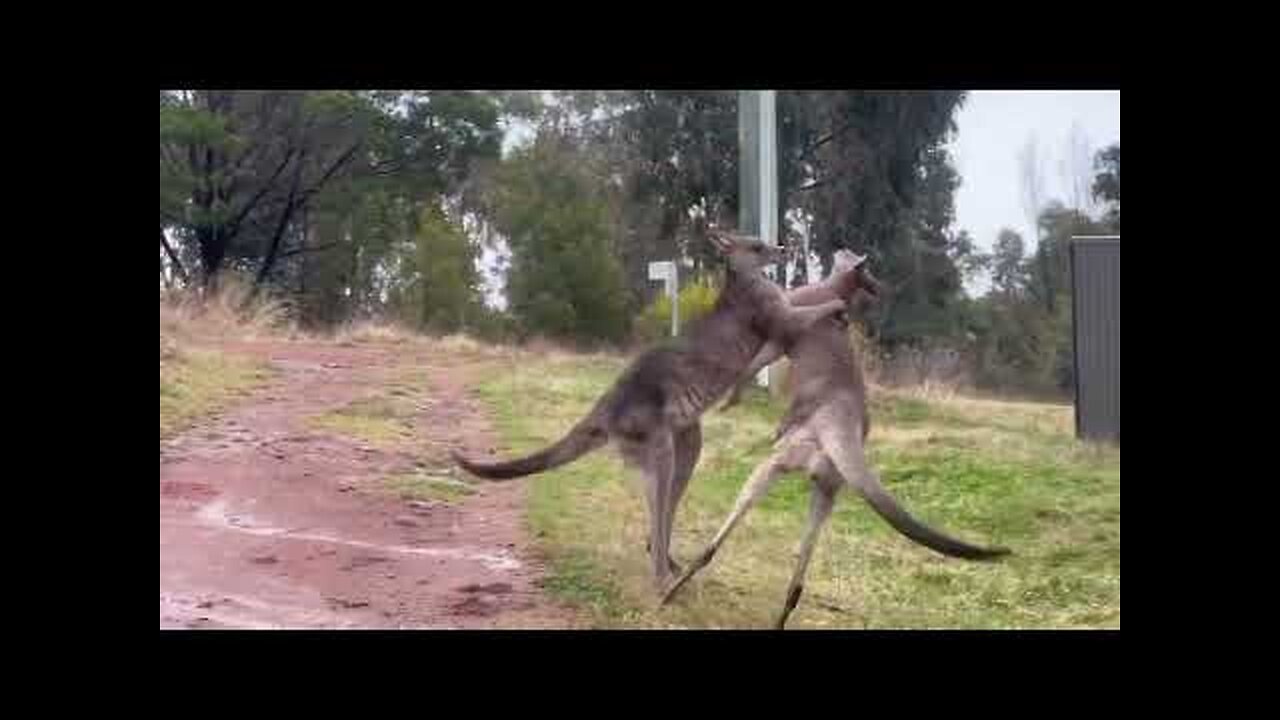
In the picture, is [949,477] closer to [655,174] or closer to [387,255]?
[655,174]

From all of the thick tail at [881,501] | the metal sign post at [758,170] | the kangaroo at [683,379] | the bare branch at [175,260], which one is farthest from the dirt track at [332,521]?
the metal sign post at [758,170]

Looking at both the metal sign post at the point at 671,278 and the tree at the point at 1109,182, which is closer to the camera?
the metal sign post at the point at 671,278

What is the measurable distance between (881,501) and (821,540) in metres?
1.43

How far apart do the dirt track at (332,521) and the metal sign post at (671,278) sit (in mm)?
1259

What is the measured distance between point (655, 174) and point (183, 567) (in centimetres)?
405

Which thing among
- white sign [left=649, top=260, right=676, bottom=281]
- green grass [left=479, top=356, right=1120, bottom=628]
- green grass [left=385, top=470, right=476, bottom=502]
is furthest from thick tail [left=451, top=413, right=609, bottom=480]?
white sign [left=649, top=260, right=676, bottom=281]

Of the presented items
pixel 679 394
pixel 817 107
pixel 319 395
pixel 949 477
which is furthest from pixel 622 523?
pixel 817 107

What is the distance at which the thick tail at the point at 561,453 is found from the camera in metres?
6.16

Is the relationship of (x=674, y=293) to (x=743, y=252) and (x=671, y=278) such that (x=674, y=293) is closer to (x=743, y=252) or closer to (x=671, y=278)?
(x=671, y=278)

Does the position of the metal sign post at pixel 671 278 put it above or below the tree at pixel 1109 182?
below

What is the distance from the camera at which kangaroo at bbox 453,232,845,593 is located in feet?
19.6

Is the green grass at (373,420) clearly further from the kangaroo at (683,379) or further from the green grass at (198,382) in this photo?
the kangaroo at (683,379)

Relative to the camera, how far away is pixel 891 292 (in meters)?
8.96

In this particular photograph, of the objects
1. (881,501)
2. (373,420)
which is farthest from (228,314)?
(881,501)
